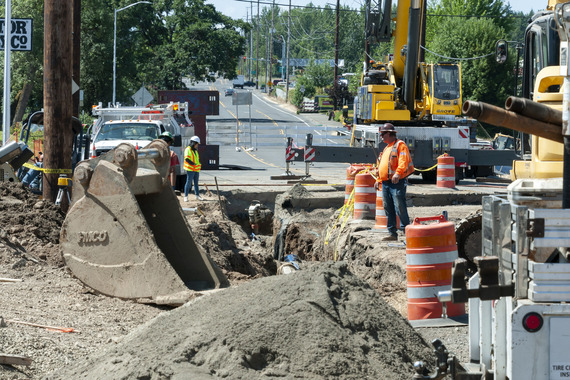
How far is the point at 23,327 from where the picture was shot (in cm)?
723

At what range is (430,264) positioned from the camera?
8547 mm

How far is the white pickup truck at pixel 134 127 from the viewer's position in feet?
72.7

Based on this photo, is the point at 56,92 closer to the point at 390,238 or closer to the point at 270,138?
the point at 390,238

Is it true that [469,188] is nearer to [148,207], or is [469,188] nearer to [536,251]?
[148,207]

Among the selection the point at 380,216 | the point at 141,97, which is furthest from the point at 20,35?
the point at 141,97

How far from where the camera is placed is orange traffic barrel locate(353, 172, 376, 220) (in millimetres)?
14752

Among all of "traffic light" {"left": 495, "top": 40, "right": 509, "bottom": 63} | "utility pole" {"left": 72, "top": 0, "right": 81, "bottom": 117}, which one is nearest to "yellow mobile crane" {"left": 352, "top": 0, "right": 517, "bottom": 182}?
"utility pole" {"left": 72, "top": 0, "right": 81, "bottom": 117}

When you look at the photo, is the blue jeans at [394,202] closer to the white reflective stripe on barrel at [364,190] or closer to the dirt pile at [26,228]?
the white reflective stripe on barrel at [364,190]

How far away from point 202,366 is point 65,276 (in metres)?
4.41

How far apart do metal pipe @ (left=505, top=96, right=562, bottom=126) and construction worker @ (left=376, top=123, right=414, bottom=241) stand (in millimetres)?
7519

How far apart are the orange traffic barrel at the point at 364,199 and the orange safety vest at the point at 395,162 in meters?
2.26

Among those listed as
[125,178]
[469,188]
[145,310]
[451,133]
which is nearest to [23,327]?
[145,310]

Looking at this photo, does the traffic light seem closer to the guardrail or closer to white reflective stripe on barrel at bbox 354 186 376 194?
white reflective stripe on barrel at bbox 354 186 376 194

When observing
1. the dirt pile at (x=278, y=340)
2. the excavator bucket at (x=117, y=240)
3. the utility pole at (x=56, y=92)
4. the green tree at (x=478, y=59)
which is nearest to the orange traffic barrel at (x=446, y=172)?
the utility pole at (x=56, y=92)
